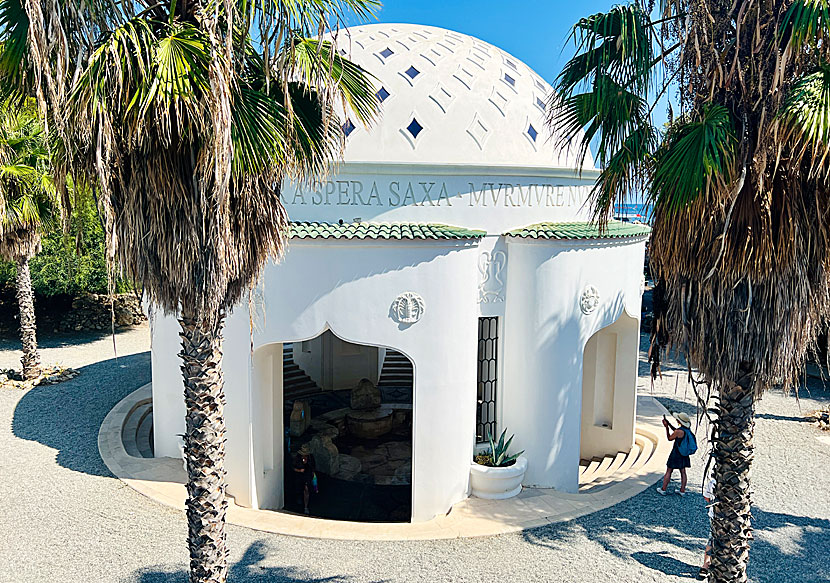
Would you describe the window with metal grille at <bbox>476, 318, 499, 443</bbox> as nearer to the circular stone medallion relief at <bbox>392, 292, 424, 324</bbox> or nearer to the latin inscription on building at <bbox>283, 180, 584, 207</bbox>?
the circular stone medallion relief at <bbox>392, 292, 424, 324</bbox>

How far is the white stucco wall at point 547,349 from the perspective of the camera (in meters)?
12.3

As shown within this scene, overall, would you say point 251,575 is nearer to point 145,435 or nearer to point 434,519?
point 434,519

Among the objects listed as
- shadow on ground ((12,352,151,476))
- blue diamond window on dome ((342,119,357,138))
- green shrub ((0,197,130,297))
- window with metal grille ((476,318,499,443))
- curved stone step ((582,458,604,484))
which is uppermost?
blue diamond window on dome ((342,119,357,138))

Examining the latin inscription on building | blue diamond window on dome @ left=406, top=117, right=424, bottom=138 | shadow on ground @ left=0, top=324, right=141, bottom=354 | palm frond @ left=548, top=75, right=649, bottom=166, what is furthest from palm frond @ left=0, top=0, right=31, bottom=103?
shadow on ground @ left=0, top=324, right=141, bottom=354

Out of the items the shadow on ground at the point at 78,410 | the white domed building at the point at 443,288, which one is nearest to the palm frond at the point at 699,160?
the white domed building at the point at 443,288

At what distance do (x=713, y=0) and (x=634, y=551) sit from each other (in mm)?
7689

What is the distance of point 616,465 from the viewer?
1443 centimetres

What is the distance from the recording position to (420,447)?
36.8ft

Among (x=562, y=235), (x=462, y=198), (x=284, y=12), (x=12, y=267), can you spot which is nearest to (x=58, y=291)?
(x=12, y=267)

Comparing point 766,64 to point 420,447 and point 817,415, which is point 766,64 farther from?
point 817,415

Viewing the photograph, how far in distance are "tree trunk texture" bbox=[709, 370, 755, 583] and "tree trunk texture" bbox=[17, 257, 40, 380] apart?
61.0 feet

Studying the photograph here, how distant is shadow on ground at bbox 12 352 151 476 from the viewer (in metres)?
13.3

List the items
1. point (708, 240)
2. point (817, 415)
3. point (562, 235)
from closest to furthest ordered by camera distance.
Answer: point (708, 240), point (562, 235), point (817, 415)

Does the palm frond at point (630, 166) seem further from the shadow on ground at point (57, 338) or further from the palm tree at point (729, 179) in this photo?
the shadow on ground at point (57, 338)
